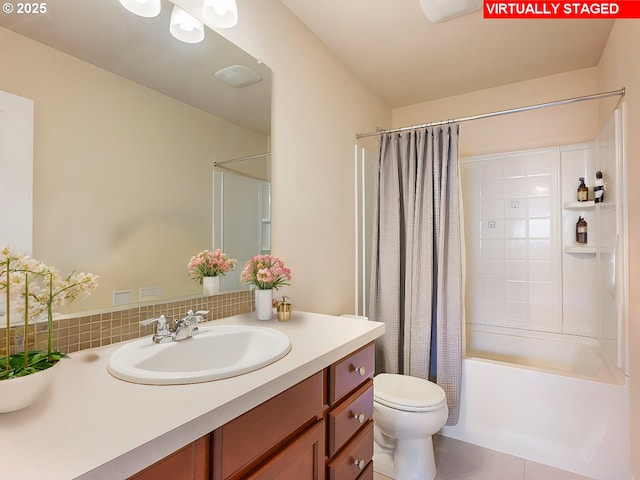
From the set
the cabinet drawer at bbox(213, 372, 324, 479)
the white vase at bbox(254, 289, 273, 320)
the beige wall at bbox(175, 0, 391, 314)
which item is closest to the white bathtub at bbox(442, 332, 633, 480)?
the beige wall at bbox(175, 0, 391, 314)

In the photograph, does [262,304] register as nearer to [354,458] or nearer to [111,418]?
[354,458]

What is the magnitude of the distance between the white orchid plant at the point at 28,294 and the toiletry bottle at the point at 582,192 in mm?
2982

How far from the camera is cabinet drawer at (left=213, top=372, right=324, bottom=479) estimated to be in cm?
73

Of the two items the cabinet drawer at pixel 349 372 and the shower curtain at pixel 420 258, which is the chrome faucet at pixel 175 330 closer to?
the cabinet drawer at pixel 349 372

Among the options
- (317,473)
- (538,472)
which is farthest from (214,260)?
(538,472)

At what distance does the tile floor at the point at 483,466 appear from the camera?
184 centimetres

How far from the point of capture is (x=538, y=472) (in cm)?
187

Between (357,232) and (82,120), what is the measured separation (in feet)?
6.03

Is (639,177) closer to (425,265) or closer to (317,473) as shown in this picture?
(425,265)

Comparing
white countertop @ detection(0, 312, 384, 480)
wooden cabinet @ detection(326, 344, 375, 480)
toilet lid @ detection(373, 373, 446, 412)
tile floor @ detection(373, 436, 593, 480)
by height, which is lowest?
tile floor @ detection(373, 436, 593, 480)

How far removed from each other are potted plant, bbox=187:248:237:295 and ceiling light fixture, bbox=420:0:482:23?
160cm

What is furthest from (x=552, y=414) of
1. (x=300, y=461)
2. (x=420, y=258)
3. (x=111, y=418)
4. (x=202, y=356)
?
(x=111, y=418)

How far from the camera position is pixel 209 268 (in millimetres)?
1393

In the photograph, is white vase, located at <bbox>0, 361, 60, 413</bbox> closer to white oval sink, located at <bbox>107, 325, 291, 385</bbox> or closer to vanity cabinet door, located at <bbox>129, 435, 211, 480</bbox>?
white oval sink, located at <bbox>107, 325, 291, 385</bbox>
